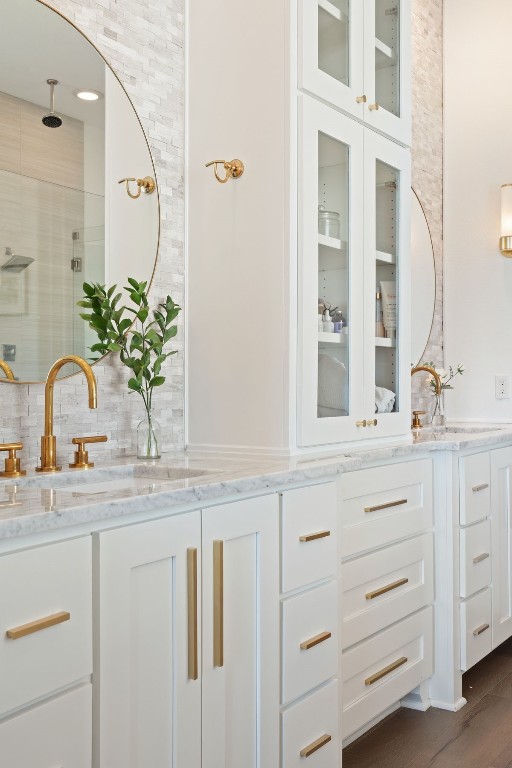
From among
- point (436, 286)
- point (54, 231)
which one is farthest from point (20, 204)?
point (436, 286)

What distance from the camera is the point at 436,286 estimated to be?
12.2ft

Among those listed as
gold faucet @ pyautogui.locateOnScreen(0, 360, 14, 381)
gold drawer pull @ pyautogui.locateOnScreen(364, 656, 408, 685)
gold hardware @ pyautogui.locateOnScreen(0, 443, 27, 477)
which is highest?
gold faucet @ pyautogui.locateOnScreen(0, 360, 14, 381)

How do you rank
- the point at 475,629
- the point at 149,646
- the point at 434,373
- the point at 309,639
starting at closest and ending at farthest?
the point at 149,646 < the point at 309,639 < the point at 475,629 < the point at 434,373

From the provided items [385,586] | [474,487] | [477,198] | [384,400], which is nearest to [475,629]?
[474,487]

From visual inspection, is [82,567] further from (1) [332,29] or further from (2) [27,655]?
(1) [332,29]

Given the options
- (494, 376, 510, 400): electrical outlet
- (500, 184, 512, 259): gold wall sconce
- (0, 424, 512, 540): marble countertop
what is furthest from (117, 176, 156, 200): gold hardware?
(494, 376, 510, 400): electrical outlet

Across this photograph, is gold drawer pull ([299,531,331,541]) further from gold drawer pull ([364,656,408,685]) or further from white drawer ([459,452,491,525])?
white drawer ([459,452,491,525])

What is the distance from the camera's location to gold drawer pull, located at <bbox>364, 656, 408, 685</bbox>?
2.23 m

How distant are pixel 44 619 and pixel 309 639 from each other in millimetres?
829

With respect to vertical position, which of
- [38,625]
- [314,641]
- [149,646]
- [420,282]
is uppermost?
[420,282]

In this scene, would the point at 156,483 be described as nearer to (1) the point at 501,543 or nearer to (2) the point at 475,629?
(2) the point at 475,629

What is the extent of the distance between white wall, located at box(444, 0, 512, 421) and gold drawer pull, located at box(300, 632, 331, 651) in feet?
6.48

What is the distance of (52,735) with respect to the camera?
1213 millimetres

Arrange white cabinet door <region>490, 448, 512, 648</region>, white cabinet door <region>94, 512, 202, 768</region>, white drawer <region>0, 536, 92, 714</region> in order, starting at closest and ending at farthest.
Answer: white drawer <region>0, 536, 92, 714</region>
white cabinet door <region>94, 512, 202, 768</region>
white cabinet door <region>490, 448, 512, 648</region>
